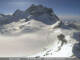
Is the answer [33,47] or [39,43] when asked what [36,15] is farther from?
[33,47]

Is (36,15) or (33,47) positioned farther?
(36,15)

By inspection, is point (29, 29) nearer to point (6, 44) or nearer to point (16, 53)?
point (6, 44)

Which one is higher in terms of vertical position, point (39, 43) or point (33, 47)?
point (39, 43)

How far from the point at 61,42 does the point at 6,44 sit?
3.98m

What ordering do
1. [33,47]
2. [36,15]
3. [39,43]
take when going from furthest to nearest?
1. [36,15]
2. [39,43]
3. [33,47]

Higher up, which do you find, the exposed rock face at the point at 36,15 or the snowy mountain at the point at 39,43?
the exposed rock face at the point at 36,15

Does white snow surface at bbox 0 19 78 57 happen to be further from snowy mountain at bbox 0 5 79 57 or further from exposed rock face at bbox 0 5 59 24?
exposed rock face at bbox 0 5 59 24

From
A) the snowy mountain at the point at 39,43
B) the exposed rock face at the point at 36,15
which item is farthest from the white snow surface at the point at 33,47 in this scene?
the exposed rock face at the point at 36,15

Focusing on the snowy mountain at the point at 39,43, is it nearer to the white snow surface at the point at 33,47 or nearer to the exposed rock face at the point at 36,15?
the white snow surface at the point at 33,47

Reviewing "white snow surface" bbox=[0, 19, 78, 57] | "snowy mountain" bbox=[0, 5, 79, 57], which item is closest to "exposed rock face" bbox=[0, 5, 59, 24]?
"snowy mountain" bbox=[0, 5, 79, 57]

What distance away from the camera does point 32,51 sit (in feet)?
26.2

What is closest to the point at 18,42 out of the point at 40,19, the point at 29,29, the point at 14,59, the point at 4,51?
the point at 4,51

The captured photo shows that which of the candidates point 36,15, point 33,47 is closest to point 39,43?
point 33,47

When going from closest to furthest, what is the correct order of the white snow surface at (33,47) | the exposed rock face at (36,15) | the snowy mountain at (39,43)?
the white snow surface at (33,47)
the snowy mountain at (39,43)
the exposed rock face at (36,15)
